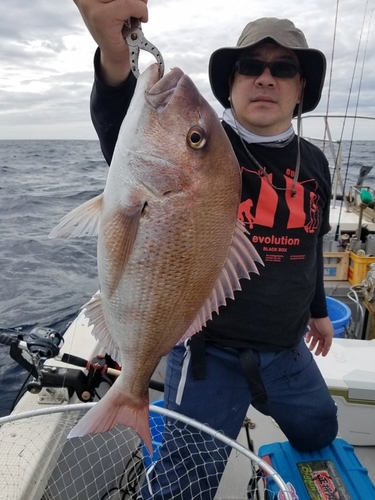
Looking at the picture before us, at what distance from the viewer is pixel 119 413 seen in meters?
1.59

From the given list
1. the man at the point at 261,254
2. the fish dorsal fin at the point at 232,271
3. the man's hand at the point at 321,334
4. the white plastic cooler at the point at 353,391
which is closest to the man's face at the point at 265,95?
the man at the point at 261,254

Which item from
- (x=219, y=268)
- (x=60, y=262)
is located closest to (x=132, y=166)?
(x=219, y=268)

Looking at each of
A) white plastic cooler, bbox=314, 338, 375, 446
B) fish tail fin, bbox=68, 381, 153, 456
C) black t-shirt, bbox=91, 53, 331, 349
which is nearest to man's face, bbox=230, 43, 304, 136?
black t-shirt, bbox=91, 53, 331, 349

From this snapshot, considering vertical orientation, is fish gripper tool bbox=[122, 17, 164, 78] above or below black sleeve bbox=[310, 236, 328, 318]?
above

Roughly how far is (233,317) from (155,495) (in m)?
0.93

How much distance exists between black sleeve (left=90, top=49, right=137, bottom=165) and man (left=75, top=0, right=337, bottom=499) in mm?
706

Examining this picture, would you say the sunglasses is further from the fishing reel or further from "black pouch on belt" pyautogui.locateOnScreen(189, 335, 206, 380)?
the fishing reel

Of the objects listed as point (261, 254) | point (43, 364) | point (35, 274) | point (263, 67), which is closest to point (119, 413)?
point (261, 254)

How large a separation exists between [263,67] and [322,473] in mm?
2134

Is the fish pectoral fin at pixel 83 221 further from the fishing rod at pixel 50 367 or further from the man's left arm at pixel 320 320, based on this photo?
the man's left arm at pixel 320 320

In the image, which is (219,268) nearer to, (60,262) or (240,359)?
(240,359)

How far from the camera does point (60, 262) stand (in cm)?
948

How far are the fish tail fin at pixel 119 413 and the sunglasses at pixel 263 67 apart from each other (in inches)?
61.2

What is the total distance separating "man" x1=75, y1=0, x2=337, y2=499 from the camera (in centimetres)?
213
